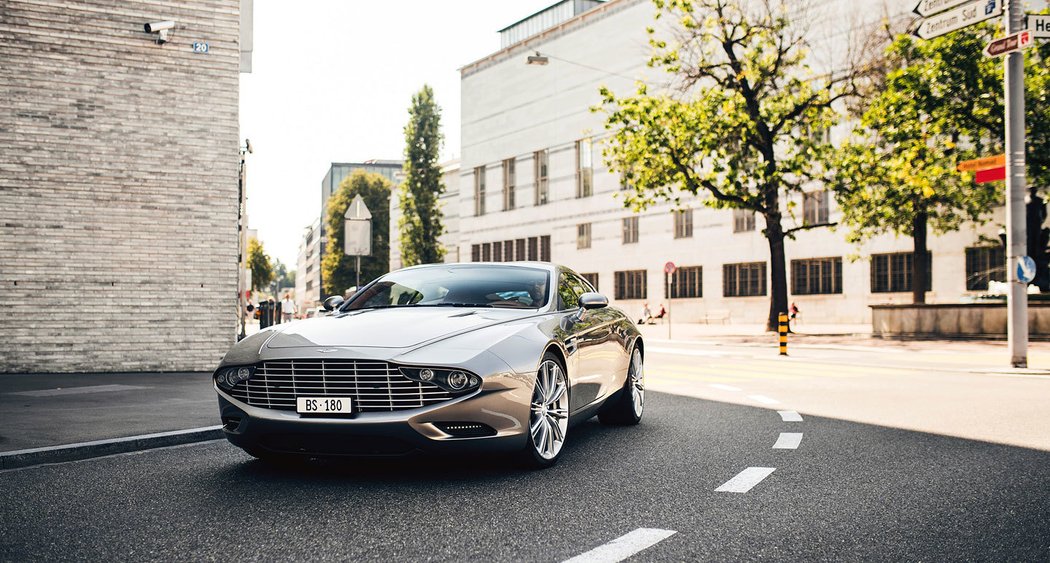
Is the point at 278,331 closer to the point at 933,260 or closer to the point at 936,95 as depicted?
the point at 936,95

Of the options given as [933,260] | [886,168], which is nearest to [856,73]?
[886,168]

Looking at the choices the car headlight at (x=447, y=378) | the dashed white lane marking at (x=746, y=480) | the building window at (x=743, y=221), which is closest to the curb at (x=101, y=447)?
the car headlight at (x=447, y=378)

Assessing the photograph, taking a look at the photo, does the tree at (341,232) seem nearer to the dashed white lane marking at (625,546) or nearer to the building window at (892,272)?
the building window at (892,272)

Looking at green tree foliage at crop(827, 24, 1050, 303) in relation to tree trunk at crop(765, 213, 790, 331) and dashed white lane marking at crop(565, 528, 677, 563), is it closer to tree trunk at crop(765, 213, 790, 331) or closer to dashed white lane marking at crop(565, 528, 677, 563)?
tree trunk at crop(765, 213, 790, 331)

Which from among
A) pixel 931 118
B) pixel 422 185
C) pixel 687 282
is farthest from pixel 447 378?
pixel 422 185

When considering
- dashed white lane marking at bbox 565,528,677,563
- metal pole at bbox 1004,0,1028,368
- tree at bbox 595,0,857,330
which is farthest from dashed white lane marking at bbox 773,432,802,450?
tree at bbox 595,0,857,330

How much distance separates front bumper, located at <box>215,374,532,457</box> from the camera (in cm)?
524

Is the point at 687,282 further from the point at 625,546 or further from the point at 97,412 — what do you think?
the point at 625,546

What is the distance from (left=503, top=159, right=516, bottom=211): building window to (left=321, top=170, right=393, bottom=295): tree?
18.9 metres

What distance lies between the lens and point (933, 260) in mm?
38500

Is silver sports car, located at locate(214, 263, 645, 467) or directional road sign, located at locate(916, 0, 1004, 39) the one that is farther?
directional road sign, located at locate(916, 0, 1004, 39)

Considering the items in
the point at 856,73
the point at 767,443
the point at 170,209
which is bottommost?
the point at 767,443

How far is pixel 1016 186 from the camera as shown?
15.8 meters

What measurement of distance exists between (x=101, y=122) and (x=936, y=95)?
2030 cm
